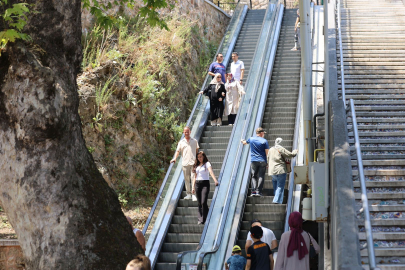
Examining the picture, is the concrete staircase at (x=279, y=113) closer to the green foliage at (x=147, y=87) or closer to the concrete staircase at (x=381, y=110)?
the concrete staircase at (x=381, y=110)

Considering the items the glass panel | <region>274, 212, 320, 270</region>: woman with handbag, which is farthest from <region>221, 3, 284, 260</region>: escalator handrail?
<region>274, 212, 320, 270</region>: woman with handbag

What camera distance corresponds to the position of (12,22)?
186 inches

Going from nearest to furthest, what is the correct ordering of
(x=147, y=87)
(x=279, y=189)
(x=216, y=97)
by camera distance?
(x=279, y=189)
(x=216, y=97)
(x=147, y=87)

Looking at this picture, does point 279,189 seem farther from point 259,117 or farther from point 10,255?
point 10,255

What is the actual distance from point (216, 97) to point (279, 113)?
1861 millimetres

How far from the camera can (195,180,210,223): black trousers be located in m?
9.95

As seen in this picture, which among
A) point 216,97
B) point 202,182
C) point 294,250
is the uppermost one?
point 216,97

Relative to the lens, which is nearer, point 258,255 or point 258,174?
point 258,255

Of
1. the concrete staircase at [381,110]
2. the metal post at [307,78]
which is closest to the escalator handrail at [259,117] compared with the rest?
the metal post at [307,78]

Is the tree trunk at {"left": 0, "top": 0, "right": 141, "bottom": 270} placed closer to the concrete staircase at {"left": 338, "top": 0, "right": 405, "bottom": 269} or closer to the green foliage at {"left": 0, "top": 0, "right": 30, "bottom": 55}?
the green foliage at {"left": 0, "top": 0, "right": 30, "bottom": 55}

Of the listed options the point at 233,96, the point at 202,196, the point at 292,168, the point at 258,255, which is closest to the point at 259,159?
the point at 292,168

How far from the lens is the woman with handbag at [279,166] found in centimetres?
995

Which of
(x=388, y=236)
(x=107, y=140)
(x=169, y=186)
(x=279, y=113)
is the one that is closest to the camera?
(x=388, y=236)

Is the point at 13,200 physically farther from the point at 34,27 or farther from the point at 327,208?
the point at 327,208
